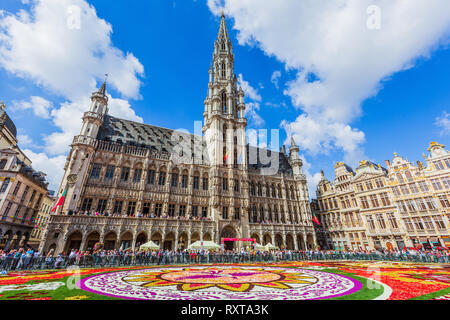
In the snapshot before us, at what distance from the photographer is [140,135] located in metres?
37.2

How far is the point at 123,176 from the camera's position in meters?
31.2

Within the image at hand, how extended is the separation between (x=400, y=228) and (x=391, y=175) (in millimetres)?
9044

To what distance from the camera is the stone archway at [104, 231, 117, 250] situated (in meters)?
26.6

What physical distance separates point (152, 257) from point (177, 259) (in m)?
2.59

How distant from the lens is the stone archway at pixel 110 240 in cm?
2659

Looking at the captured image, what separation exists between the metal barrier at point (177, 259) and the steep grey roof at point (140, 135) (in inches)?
799

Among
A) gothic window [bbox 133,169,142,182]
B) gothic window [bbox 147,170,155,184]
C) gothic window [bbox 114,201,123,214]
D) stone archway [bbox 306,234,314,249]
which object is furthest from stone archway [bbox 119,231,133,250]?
stone archway [bbox 306,234,314,249]

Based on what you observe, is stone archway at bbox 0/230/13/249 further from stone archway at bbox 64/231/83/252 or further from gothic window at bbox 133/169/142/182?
gothic window at bbox 133/169/142/182

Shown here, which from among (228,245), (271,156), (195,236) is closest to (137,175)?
(195,236)

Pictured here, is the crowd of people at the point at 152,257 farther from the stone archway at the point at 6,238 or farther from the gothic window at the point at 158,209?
the stone archway at the point at 6,238

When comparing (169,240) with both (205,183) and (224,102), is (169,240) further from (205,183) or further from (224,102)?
(224,102)
